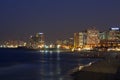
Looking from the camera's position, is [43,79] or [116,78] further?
[43,79]

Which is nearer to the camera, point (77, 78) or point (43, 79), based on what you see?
point (77, 78)

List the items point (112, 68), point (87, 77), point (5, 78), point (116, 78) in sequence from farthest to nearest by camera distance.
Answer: point (5, 78), point (112, 68), point (87, 77), point (116, 78)

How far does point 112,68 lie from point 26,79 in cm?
1260

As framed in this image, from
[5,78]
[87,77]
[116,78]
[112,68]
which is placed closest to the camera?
[116,78]

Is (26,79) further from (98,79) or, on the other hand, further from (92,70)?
(98,79)

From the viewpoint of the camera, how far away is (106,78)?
137 ft

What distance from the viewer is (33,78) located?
53031 millimetres

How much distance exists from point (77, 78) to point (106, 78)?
4.85m

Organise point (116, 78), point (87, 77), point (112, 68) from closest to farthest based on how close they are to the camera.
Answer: point (116, 78), point (87, 77), point (112, 68)

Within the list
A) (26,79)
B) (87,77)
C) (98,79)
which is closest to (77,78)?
(87,77)

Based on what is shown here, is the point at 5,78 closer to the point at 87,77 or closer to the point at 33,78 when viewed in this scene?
the point at 33,78

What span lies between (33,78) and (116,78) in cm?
1686

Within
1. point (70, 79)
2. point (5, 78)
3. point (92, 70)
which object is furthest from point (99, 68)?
point (5, 78)

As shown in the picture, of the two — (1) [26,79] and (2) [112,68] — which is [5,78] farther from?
(2) [112,68]
